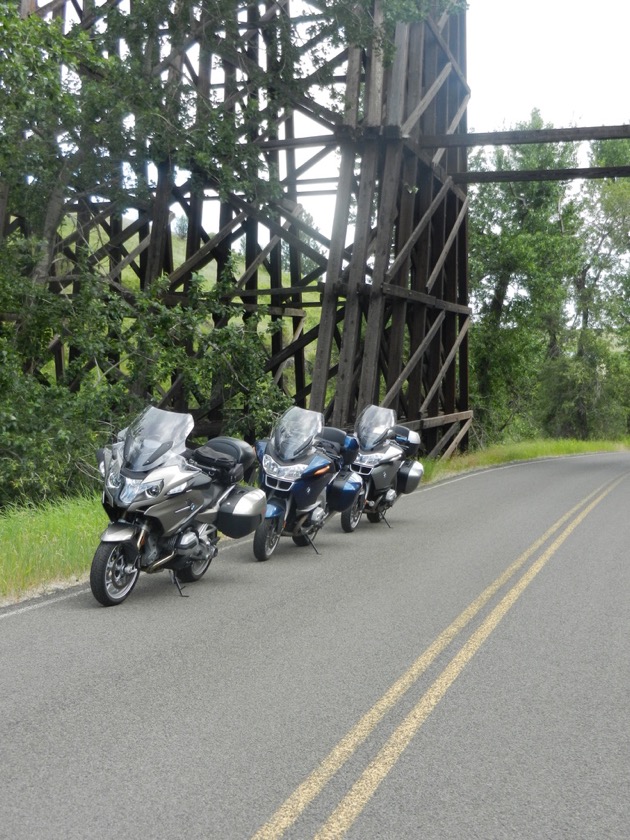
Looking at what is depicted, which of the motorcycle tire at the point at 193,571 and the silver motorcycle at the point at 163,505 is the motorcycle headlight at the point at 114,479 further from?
the motorcycle tire at the point at 193,571

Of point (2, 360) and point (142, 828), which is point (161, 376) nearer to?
point (2, 360)

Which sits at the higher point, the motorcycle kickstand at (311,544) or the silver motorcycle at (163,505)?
the silver motorcycle at (163,505)

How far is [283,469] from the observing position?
31.0 feet

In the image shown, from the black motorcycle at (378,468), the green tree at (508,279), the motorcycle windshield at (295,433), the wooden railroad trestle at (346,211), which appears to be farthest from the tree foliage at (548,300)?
the motorcycle windshield at (295,433)

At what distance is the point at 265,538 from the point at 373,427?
11.0ft

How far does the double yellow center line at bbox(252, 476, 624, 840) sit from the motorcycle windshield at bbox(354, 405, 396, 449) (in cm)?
393

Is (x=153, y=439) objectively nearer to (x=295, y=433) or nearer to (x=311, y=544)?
(x=295, y=433)

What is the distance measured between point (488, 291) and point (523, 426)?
1241 cm

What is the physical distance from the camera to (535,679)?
5508 millimetres

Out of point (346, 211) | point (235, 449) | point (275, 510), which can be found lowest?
point (275, 510)

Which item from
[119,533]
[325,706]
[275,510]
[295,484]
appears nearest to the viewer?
[325,706]

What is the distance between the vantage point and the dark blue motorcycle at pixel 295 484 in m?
9.38

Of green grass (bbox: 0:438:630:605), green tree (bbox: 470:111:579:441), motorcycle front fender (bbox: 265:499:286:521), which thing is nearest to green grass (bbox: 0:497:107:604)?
green grass (bbox: 0:438:630:605)

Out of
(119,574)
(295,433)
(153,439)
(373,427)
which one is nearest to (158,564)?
(119,574)
